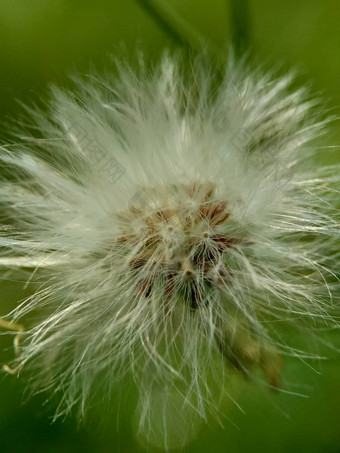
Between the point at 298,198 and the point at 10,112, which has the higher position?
the point at 10,112

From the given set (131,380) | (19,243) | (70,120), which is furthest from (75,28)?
(131,380)

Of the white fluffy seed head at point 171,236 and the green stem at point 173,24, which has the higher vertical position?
the green stem at point 173,24

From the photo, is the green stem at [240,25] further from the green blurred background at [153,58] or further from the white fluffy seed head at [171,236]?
the white fluffy seed head at [171,236]

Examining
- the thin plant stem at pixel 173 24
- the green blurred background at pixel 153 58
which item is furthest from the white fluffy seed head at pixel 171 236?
the thin plant stem at pixel 173 24

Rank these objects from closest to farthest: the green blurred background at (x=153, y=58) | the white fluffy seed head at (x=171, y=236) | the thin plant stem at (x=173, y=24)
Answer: the white fluffy seed head at (x=171, y=236), the green blurred background at (x=153, y=58), the thin plant stem at (x=173, y=24)

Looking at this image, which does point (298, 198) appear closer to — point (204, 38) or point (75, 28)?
point (204, 38)

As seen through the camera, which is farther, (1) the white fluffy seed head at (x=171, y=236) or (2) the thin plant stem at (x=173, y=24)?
(2) the thin plant stem at (x=173, y=24)

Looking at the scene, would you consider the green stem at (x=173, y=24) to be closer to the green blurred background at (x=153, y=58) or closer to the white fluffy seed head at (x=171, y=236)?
the green blurred background at (x=153, y=58)

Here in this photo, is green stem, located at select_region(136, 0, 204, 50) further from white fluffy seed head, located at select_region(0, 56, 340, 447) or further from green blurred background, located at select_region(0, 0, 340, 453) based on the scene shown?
white fluffy seed head, located at select_region(0, 56, 340, 447)

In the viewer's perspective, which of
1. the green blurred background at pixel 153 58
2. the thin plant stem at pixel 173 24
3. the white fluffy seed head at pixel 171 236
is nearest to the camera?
the white fluffy seed head at pixel 171 236
